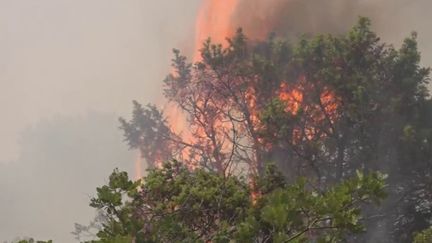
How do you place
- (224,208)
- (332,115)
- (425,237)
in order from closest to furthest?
(224,208), (425,237), (332,115)

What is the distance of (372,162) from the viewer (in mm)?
21953

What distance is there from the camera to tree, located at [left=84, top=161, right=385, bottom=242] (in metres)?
7.26

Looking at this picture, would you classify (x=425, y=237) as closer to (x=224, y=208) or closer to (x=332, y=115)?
(x=224, y=208)

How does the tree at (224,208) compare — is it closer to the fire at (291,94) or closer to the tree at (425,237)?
the tree at (425,237)

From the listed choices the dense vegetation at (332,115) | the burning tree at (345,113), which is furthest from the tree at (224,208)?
the burning tree at (345,113)

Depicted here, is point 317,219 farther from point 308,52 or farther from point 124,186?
point 308,52

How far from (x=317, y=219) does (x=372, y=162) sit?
15.5 meters

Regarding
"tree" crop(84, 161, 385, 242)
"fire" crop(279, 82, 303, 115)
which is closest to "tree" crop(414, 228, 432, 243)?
"tree" crop(84, 161, 385, 242)

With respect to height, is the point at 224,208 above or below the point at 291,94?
below

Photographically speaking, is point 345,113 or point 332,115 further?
point 332,115

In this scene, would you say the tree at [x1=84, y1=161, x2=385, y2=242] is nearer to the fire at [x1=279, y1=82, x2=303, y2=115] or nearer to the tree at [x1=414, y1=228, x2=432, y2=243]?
the tree at [x1=414, y1=228, x2=432, y2=243]

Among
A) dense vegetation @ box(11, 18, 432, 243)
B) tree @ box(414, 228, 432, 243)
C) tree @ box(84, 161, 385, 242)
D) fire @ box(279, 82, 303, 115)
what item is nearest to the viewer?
tree @ box(84, 161, 385, 242)

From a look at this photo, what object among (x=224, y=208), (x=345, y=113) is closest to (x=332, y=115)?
(x=345, y=113)

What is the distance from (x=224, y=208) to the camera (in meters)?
10.6
